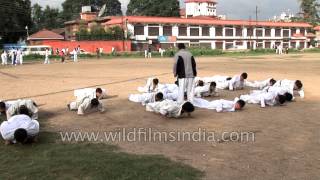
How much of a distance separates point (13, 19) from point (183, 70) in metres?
64.0

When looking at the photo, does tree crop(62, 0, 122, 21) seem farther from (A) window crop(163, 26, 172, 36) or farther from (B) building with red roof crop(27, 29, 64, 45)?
(A) window crop(163, 26, 172, 36)

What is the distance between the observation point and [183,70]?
38.2ft

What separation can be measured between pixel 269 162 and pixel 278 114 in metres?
4.31

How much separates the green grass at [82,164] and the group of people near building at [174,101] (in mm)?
352

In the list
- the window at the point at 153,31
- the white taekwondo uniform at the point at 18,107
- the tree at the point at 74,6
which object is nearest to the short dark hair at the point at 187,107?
the white taekwondo uniform at the point at 18,107

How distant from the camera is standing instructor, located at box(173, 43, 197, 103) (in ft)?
38.2

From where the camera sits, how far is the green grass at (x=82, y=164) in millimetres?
6145

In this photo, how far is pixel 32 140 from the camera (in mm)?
8070

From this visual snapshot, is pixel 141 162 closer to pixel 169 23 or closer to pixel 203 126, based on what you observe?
pixel 203 126

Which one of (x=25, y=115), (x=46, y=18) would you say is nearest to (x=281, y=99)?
(x=25, y=115)

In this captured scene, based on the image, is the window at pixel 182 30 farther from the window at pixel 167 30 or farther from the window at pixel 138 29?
the window at pixel 138 29

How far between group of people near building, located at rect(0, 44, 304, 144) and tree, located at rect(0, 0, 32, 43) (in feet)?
196

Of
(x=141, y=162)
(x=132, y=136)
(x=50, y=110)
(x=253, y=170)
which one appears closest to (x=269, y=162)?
(x=253, y=170)

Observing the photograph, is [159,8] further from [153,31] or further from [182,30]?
[153,31]
